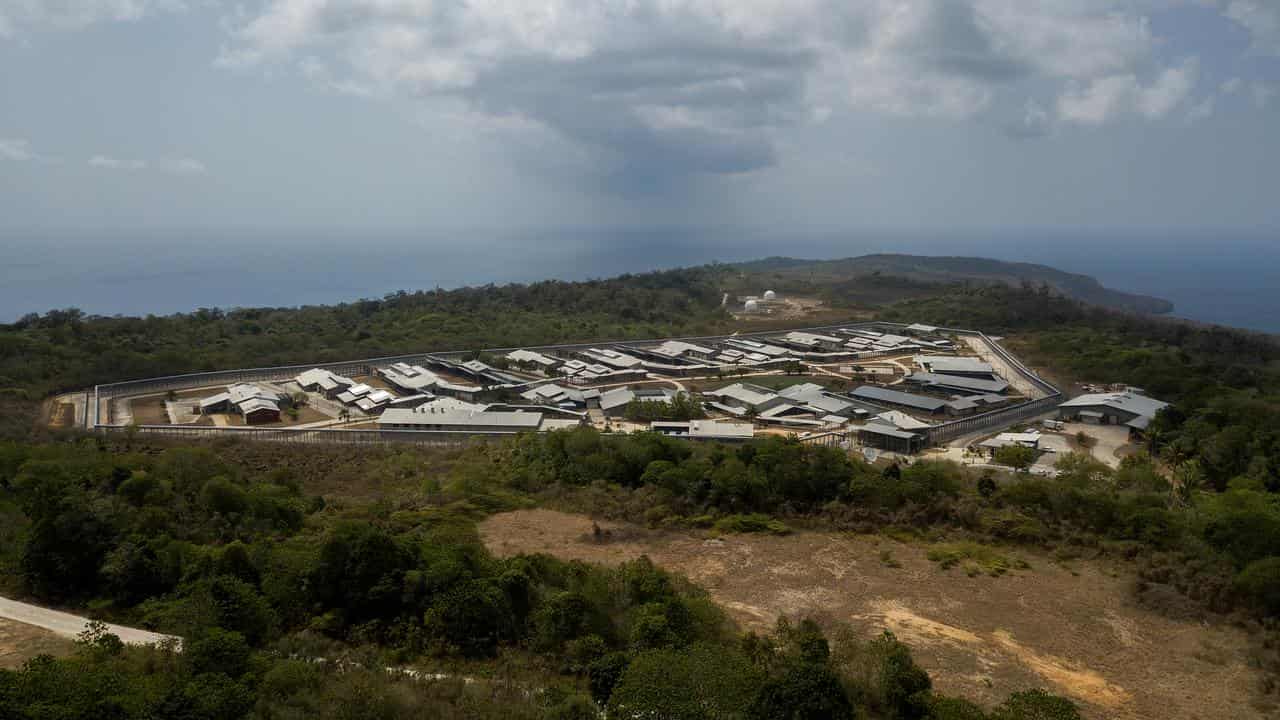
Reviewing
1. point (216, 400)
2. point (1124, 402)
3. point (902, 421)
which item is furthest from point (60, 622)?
point (1124, 402)

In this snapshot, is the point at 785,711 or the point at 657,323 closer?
the point at 785,711

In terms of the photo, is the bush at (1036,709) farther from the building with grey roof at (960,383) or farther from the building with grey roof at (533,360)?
the building with grey roof at (533,360)

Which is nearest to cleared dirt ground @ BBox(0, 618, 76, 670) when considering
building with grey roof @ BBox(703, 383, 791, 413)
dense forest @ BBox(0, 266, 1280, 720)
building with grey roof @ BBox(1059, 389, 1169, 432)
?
dense forest @ BBox(0, 266, 1280, 720)

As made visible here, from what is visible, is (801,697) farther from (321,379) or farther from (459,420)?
(321,379)

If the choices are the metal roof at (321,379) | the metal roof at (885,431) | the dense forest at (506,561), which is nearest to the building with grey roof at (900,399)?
the metal roof at (885,431)

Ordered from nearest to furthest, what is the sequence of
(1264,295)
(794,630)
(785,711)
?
(785,711) < (794,630) < (1264,295)

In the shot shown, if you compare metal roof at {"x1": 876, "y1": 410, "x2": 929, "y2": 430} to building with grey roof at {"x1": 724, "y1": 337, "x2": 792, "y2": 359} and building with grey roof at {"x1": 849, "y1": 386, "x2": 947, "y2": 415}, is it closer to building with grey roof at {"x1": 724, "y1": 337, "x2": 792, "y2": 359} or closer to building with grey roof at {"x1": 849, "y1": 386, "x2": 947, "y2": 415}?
building with grey roof at {"x1": 849, "y1": 386, "x2": 947, "y2": 415}

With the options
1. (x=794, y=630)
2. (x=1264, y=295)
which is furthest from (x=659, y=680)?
(x=1264, y=295)

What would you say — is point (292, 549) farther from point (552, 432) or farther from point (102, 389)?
point (102, 389)
